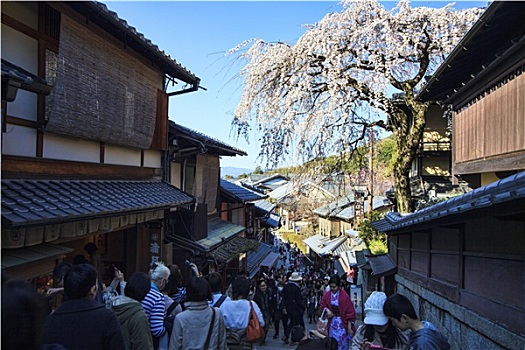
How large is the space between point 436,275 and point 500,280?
3.00m

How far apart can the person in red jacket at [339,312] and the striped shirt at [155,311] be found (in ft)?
9.64

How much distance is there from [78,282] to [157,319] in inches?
63.0

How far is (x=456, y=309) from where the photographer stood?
5.93 meters

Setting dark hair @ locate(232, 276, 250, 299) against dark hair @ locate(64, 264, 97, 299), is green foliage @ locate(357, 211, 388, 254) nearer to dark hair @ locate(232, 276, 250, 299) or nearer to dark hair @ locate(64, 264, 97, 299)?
dark hair @ locate(232, 276, 250, 299)

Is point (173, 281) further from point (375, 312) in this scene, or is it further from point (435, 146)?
point (435, 146)

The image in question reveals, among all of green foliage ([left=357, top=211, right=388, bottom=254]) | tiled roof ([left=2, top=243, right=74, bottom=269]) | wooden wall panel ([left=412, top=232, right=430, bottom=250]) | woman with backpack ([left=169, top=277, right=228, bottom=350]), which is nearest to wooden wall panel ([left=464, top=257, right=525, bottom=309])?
wooden wall panel ([left=412, top=232, right=430, bottom=250])

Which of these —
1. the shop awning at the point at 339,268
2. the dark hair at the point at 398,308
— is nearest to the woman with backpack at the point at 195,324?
the dark hair at the point at 398,308

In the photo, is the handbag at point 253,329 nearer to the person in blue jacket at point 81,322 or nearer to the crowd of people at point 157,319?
the crowd of people at point 157,319

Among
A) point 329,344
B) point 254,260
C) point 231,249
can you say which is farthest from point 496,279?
point 254,260

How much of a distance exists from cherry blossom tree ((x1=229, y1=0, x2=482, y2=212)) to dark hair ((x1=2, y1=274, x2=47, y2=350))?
Result: 10190 mm

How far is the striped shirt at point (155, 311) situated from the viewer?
4219 millimetres

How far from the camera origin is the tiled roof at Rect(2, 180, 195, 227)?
3.96m

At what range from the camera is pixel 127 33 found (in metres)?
6.86

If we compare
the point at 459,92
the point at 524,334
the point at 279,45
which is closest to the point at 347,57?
the point at 279,45
